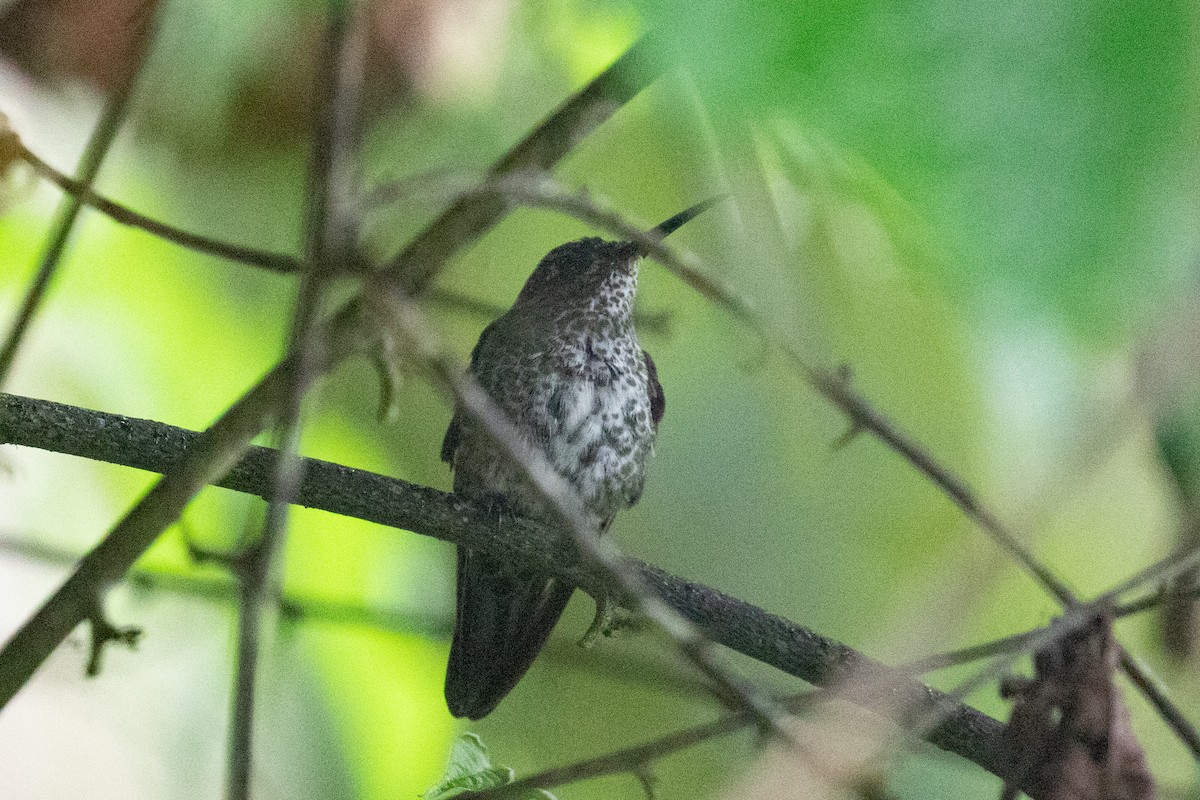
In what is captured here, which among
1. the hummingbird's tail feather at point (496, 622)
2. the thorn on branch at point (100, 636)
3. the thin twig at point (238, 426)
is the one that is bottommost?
the thorn on branch at point (100, 636)

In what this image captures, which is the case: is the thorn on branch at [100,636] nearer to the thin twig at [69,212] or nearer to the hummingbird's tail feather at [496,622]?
the thin twig at [69,212]

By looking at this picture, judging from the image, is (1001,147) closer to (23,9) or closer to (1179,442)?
(1179,442)

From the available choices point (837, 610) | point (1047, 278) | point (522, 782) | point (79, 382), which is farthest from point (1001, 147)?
point (837, 610)

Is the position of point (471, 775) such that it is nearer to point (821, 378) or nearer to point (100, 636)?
point (100, 636)

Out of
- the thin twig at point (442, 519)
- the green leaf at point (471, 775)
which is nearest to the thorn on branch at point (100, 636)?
the thin twig at point (442, 519)

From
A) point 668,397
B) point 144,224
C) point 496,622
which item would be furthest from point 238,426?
point 668,397
